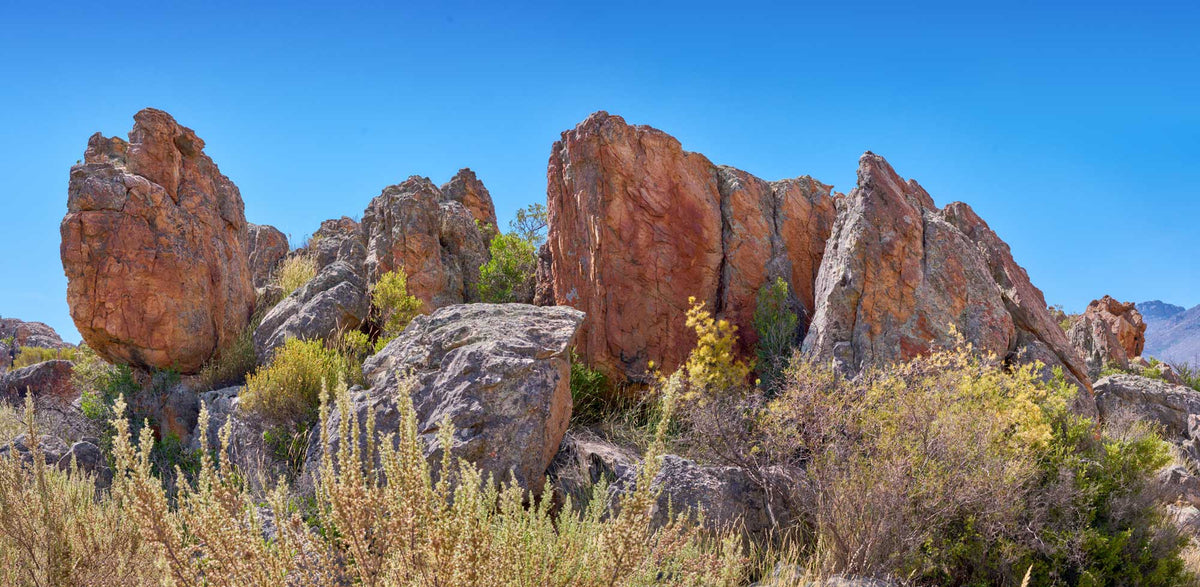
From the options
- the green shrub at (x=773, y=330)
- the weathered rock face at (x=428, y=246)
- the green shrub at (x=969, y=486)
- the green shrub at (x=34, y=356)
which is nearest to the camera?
the green shrub at (x=969, y=486)

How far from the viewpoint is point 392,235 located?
11.8m

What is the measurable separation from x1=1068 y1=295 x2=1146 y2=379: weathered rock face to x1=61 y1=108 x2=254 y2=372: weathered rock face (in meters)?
14.1

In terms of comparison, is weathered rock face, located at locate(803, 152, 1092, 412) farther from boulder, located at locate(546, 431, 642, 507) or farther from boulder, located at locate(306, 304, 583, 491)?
boulder, located at locate(306, 304, 583, 491)

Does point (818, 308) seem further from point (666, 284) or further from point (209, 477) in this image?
point (209, 477)

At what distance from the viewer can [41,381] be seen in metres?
13.5

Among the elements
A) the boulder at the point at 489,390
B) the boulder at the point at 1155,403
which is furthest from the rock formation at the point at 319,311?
the boulder at the point at 1155,403

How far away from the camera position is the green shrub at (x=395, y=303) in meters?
10.4

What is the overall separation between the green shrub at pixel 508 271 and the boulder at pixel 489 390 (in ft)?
13.6

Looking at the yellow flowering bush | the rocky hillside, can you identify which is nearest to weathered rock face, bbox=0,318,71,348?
the rocky hillside

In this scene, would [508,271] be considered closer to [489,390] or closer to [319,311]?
[319,311]

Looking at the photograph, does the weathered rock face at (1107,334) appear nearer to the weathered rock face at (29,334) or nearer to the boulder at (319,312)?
the boulder at (319,312)

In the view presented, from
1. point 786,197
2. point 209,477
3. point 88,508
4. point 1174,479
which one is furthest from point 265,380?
point 1174,479

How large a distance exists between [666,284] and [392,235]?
4515mm

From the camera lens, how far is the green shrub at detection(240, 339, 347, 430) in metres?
8.16
